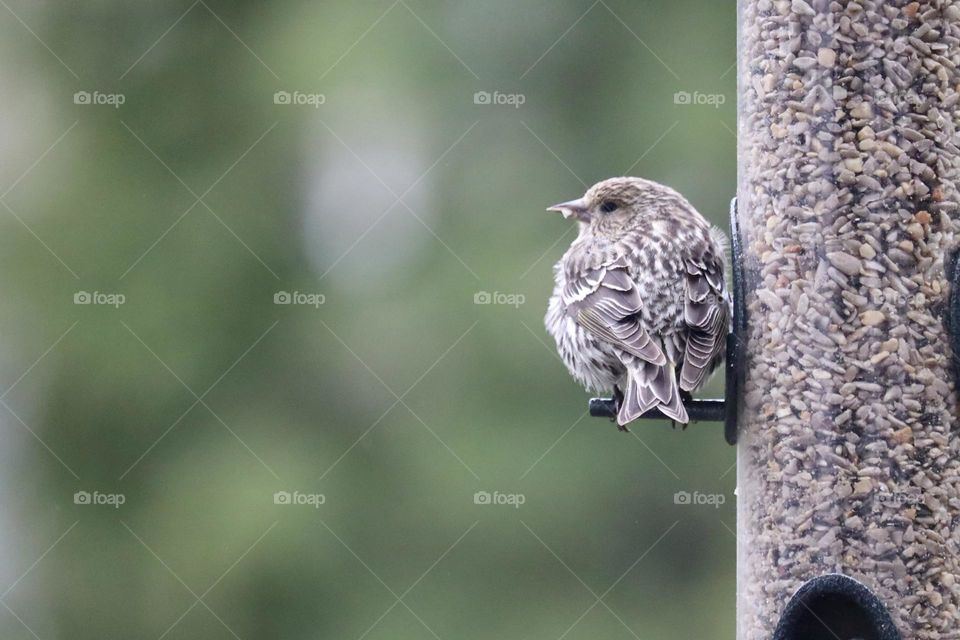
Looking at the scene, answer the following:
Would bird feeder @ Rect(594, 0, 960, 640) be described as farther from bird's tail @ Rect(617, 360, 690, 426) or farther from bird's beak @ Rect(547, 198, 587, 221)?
bird's beak @ Rect(547, 198, 587, 221)

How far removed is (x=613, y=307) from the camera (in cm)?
530

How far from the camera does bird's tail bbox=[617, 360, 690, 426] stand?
480 cm

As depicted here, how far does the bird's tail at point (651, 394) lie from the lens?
15.7 feet

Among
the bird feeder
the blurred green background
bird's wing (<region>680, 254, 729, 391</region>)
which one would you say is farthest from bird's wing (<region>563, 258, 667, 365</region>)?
the blurred green background

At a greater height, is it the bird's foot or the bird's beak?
the bird's beak

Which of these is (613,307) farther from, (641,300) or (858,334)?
(858,334)

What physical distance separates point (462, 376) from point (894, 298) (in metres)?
5.39

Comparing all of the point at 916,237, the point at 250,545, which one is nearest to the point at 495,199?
the point at 250,545

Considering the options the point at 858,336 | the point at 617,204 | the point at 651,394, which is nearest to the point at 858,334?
the point at 858,336

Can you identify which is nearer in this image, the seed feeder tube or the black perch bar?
the seed feeder tube

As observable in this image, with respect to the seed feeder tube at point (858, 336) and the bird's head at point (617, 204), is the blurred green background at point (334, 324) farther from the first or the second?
the seed feeder tube at point (858, 336)

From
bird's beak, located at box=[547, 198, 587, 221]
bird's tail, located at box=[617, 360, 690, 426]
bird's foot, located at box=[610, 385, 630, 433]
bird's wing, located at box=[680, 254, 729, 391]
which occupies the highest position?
bird's beak, located at box=[547, 198, 587, 221]

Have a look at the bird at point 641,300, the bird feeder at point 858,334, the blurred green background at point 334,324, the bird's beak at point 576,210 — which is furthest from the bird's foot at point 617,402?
the blurred green background at point 334,324

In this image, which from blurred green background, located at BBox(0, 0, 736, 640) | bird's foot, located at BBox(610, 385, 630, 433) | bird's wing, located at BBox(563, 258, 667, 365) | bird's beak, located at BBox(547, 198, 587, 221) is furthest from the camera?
blurred green background, located at BBox(0, 0, 736, 640)
